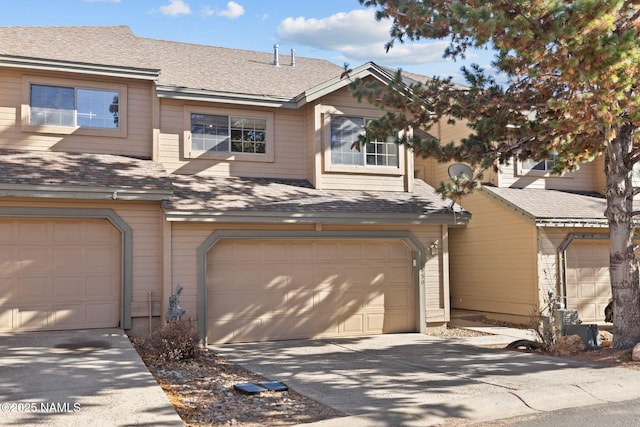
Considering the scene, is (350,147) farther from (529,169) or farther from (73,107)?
(529,169)

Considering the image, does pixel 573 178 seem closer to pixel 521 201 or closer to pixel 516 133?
pixel 521 201

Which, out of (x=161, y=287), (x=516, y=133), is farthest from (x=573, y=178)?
(x=161, y=287)

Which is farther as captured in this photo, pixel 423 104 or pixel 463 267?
pixel 463 267

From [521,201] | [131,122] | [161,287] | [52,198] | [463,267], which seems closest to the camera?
[52,198]

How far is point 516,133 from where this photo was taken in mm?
11883

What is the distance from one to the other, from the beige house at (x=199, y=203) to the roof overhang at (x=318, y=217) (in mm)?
31

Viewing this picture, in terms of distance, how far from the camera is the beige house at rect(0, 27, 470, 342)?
1192 cm

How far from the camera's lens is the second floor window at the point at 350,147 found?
15.0 meters

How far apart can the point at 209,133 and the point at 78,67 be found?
10.3ft

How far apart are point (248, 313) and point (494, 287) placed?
25.8 ft

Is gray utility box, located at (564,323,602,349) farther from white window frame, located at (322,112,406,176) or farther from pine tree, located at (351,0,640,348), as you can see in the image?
white window frame, located at (322,112,406,176)

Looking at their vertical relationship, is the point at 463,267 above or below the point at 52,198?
below

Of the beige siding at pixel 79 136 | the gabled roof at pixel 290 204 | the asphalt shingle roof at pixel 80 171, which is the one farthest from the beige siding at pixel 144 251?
the beige siding at pixel 79 136

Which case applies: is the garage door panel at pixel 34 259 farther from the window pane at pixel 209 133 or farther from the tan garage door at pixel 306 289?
the window pane at pixel 209 133
